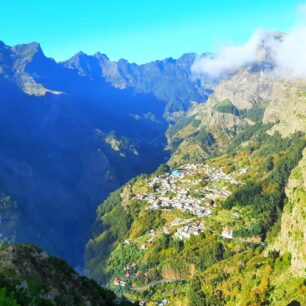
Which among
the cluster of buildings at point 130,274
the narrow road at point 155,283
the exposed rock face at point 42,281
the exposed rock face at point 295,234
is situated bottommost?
the exposed rock face at point 42,281

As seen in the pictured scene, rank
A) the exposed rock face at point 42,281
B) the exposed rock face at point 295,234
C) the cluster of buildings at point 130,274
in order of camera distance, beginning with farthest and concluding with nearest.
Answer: the cluster of buildings at point 130,274
the exposed rock face at point 295,234
the exposed rock face at point 42,281

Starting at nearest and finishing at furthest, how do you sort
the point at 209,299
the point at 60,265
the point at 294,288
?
the point at 60,265 → the point at 294,288 → the point at 209,299

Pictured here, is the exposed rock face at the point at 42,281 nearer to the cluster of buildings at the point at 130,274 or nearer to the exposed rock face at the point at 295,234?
the exposed rock face at the point at 295,234

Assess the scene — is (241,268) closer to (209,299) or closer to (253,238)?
(209,299)

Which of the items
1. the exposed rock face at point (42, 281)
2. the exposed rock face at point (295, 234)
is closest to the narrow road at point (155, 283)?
the exposed rock face at point (295, 234)

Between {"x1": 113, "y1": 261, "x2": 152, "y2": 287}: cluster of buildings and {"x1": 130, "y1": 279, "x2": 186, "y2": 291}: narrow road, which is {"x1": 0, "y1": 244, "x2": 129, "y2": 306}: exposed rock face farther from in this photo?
{"x1": 113, "y1": 261, "x2": 152, "y2": 287}: cluster of buildings

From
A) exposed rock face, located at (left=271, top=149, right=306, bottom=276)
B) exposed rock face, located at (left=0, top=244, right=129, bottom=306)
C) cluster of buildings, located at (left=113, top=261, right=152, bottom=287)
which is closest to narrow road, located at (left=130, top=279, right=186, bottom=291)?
cluster of buildings, located at (left=113, top=261, right=152, bottom=287)

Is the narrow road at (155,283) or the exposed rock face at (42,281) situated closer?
the exposed rock face at (42,281)

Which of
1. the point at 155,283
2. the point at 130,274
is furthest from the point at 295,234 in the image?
the point at 130,274

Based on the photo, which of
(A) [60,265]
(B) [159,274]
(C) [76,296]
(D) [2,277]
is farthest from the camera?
(B) [159,274]

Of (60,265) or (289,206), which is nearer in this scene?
(60,265)

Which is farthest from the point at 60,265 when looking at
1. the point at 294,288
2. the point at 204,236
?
the point at 204,236
